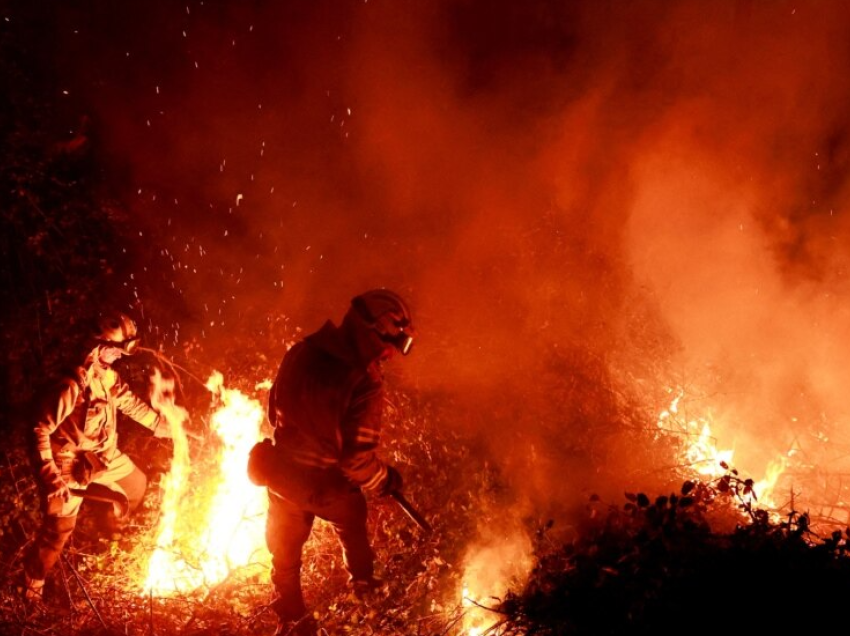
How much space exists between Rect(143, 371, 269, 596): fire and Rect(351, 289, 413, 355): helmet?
2131mm

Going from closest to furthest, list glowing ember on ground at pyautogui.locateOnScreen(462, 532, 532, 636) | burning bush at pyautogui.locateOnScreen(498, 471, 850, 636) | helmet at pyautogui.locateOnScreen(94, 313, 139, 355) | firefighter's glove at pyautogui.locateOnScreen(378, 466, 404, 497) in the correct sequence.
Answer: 1. burning bush at pyautogui.locateOnScreen(498, 471, 850, 636)
2. firefighter's glove at pyautogui.locateOnScreen(378, 466, 404, 497)
3. glowing ember on ground at pyautogui.locateOnScreen(462, 532, 532, 636)
4. helmet at pyautogui.locateOnScreen(94, 313, 139, 355)

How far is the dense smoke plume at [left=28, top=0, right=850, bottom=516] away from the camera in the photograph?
6.88 meters

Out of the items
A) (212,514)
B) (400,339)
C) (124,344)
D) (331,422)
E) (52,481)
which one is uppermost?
(400,339)

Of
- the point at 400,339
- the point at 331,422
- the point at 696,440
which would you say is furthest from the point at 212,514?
the point at 696,440

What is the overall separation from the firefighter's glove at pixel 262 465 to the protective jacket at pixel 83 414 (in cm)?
152

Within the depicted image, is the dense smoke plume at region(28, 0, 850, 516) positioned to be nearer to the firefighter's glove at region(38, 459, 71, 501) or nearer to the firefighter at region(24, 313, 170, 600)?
the firefighter at region(24, 313, 170, 600)

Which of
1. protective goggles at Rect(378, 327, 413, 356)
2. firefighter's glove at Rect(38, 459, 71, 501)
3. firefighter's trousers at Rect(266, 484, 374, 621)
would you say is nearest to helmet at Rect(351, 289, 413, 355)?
protective goggles at Rect(378, 327, 413, 356)

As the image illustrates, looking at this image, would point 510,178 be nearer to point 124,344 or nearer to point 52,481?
point 124,344

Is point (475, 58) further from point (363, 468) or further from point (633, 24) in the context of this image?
point (363, 468)

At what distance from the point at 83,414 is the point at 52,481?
50cm

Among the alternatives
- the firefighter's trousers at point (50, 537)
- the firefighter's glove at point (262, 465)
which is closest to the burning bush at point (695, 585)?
the firefighter's glove at point (262, 465)

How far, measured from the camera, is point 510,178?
790cm

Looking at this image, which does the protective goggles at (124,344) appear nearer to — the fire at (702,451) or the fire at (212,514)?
the fire at (212,514)

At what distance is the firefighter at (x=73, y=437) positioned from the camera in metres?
3.85
